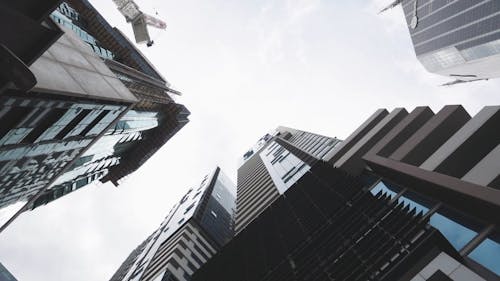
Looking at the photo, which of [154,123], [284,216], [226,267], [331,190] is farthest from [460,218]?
[154,123]

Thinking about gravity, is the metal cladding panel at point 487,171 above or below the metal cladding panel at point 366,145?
above

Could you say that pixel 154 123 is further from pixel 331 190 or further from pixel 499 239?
pixel 499 239

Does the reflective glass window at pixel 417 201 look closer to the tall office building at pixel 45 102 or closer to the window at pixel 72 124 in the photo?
the tall office building at pixel 45 102

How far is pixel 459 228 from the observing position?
1498 centimetres

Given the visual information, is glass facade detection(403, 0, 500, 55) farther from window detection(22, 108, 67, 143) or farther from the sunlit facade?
window detection(22, 108, 67, 143)

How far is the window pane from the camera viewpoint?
1232cm

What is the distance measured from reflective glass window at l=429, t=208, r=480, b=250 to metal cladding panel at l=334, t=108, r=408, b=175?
37.5 feet

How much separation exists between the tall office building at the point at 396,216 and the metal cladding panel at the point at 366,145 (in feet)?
0.24

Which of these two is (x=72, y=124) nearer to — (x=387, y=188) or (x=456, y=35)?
(x=387, y=188)

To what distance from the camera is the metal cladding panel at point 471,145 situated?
1695 cm

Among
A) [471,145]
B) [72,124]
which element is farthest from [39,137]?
[471,145]

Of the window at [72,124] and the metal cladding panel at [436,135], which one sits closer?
the metal cladding panel at [436,135]

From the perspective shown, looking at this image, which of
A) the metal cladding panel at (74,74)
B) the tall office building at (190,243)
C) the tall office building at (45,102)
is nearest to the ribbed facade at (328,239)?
the tall office building at (45,102)

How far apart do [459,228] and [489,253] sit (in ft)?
7.37
